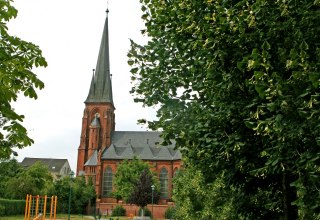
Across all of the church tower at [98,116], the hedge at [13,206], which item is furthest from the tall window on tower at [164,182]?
the hedge at [13,206]

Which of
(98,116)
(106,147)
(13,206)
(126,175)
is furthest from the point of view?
(98,116)

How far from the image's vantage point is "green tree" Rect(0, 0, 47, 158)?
566 centimetres

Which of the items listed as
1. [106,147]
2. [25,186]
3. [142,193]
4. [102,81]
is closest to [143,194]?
[142,193]

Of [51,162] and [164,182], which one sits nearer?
[164,182]

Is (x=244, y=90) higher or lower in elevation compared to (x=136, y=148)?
lower

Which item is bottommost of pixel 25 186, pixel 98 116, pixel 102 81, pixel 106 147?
pixel 25 186

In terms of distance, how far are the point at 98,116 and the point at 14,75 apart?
88984mm

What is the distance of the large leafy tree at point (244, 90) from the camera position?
6.70 m

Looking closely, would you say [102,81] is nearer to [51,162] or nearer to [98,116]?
[98,116]

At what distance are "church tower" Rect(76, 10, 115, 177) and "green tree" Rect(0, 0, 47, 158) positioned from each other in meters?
83.3

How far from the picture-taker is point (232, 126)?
881cm

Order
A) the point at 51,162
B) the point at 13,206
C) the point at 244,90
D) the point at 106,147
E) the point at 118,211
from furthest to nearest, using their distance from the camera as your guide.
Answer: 1. the point at 51,162
2. the point at 106,147
3. the point at 118,211
4. the point at 13,206
5. the point at 244,90

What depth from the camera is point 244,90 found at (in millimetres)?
8445

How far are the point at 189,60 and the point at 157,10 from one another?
143 centimetres
